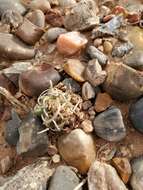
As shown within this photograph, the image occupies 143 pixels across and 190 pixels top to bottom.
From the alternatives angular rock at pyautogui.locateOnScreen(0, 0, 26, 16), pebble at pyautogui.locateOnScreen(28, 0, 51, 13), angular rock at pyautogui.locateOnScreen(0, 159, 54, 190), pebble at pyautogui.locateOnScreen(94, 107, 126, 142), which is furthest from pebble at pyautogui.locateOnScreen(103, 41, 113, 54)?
angular rock at pyautogui.locateOnScreen(0, 159, 54, 190)

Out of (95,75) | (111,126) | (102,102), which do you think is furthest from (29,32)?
(111,126)

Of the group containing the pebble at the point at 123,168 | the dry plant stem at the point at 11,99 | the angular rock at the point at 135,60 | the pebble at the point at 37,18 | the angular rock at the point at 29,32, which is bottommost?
the pebble at the point at 123,168

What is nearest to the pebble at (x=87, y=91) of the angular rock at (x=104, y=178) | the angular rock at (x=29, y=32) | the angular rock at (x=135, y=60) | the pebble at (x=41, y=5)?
the angular rock at (x=135, y=60)

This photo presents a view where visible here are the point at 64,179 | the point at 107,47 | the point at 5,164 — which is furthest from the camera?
the point at 107,47

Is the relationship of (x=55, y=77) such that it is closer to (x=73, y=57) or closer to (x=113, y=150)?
(x=73, y=57)

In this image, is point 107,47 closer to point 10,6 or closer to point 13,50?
point 13,50

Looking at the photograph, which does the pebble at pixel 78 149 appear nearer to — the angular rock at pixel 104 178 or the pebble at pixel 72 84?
the angular rock at pixel 104 178
